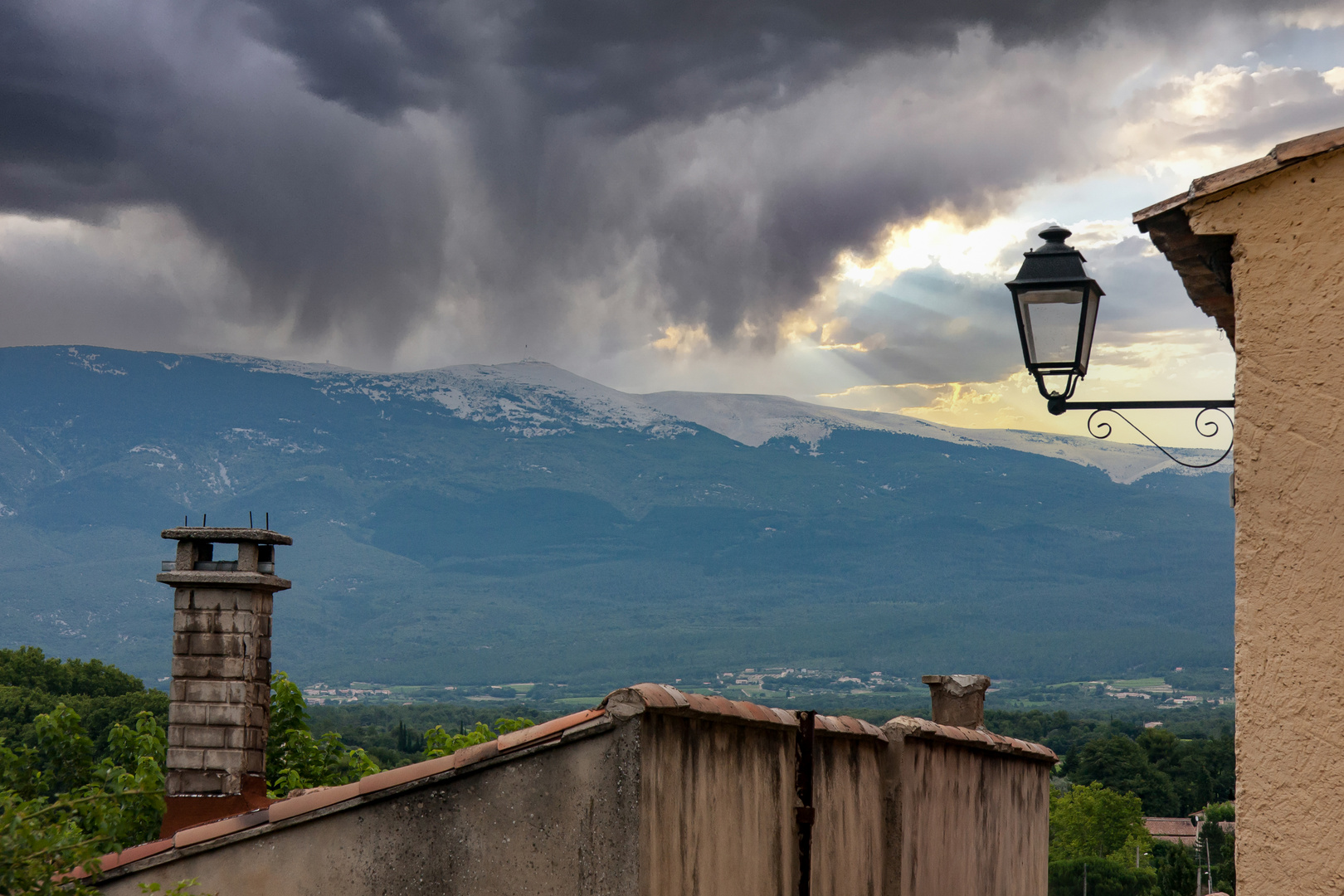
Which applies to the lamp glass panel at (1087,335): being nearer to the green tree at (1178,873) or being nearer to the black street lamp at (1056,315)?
the black street lamp at (1056,315)

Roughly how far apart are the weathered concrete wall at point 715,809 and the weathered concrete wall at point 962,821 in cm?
132

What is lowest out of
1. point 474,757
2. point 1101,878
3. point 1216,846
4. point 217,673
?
point 1101,878

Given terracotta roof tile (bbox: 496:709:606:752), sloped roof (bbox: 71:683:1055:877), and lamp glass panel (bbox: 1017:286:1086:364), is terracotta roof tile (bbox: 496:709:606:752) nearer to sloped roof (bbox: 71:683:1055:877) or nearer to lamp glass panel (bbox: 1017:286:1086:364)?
sloped roof (bbox: 71:683:1055:877)

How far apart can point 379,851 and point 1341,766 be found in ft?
13.0

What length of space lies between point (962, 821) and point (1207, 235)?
5748 mm

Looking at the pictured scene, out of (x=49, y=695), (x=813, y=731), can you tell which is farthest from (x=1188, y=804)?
(x=813, y=731)

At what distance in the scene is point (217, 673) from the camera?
10125 millimetres

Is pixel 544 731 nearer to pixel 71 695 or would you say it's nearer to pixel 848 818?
pixel 848 818

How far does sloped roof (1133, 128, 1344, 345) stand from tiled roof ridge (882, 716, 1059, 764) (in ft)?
12.4

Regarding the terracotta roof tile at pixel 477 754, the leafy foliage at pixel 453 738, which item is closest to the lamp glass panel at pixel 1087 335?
the terracotta roof tile at pixel 477 754

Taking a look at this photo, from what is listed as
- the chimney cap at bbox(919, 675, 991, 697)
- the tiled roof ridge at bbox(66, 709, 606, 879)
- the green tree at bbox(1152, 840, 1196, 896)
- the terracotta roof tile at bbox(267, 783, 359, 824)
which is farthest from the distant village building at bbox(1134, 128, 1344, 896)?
the green tree at bbox(1152, 840, 1196, 896)

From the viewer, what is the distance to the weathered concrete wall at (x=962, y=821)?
7.68 metres

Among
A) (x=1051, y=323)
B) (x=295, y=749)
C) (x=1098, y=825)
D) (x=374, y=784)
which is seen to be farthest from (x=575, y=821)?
(x=1098, y=825)

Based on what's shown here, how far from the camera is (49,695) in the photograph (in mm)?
52219
